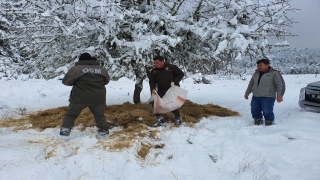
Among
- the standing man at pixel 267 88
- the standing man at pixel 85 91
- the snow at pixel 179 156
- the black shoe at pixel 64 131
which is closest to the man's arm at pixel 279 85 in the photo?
the standing man at pixel 267 88

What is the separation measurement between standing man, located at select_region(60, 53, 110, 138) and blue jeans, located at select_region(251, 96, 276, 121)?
3.35 m

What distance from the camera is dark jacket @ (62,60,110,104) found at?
164 inches

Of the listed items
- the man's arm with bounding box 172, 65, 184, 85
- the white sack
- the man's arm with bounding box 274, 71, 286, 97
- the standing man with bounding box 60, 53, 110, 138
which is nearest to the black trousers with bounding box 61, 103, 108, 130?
the standing man with bounding box 60, 53, 110, 138

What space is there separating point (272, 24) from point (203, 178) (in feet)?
15.2

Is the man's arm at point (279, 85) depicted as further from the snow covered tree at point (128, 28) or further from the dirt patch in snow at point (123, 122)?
the dirt patch in snow at point (123, 122)

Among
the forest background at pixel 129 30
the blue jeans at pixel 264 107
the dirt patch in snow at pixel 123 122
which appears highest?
the forest background at pixel 129 30

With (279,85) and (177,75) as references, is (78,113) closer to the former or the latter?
(177,75)

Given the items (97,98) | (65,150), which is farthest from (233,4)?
(65,150)

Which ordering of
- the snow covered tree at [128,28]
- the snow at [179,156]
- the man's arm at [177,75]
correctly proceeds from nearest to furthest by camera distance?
the snow at [179,156] < the snow covered tree at [128,28] < the man's arm at [177,75]

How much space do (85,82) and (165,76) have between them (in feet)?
5.71

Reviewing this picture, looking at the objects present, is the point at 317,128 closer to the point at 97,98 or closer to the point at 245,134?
the point at 245,134

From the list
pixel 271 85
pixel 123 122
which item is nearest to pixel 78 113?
pixel 123 122

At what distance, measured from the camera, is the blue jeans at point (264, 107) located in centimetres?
517

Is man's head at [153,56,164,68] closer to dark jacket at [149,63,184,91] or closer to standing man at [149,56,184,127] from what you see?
standing man at [149,56,184,127]
